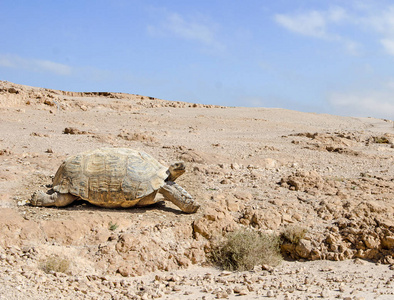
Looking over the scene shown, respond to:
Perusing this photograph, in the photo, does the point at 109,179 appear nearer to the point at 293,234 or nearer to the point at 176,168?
the point at 176,168

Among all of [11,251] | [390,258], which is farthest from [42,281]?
[390,258]

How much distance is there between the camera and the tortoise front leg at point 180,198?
6.64 meters

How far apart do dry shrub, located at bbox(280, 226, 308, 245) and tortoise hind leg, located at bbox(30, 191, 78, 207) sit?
3390 mm

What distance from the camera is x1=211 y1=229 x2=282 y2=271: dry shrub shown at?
6.03 meters

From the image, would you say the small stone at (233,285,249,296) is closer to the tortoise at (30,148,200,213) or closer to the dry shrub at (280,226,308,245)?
the dry shrub at (280,226,308,245)

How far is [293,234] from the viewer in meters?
6.58

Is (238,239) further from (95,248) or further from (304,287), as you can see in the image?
(95,248)

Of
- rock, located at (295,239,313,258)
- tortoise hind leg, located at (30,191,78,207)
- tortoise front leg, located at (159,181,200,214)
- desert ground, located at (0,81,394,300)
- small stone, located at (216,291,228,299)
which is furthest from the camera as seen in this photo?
tortoise front leg, located at (159,181,200,214)

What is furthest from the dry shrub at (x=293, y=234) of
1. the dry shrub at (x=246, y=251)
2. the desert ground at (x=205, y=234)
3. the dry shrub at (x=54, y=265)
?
Answer: the dry shrub at (x=54, y=265)

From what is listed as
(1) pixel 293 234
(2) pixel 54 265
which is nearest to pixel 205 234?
(1) pixel 293 234

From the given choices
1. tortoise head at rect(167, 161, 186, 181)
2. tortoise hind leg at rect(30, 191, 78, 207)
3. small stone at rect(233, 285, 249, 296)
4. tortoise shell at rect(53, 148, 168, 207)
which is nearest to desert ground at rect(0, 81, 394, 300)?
small stone at rect(233, 285, 249, 296)

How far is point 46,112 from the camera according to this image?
67.3 ft

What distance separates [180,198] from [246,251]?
132cm

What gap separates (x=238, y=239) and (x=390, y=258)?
2198 millimetres
